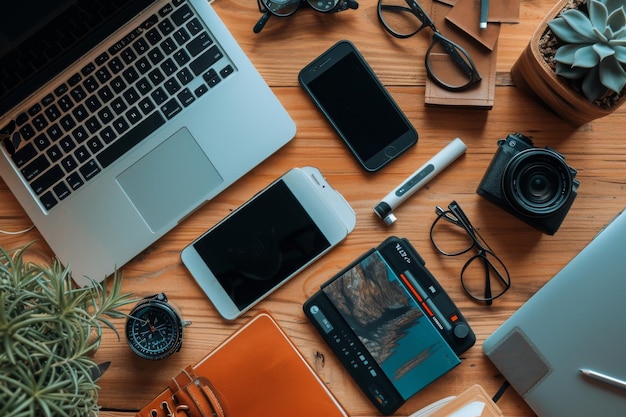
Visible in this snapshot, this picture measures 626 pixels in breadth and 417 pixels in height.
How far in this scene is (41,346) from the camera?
620 millimetres

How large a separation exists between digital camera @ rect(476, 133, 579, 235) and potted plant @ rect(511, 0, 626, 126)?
7 centimetres

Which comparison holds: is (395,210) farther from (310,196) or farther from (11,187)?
(11,187)

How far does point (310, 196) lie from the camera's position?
35.2 inches

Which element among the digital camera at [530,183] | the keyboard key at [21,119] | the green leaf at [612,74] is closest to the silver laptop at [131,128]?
the keyboard key at [21,119]

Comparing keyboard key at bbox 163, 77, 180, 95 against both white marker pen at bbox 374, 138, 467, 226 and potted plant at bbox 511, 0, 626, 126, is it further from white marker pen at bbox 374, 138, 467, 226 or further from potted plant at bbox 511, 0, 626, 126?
potted plant at bbox 511, 0, 626, 126

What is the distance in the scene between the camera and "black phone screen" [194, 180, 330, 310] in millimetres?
894

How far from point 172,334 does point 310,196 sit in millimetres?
263

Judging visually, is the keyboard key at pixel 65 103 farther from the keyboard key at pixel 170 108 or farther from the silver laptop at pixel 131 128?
the keyboard key at pixel 170 108

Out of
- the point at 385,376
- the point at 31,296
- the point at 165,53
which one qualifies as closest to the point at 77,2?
the point at 165,53

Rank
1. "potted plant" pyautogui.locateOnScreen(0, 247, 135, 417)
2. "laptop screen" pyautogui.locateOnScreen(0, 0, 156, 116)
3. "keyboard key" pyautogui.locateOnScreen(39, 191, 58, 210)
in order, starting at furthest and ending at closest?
"keyboard key" pyautogui.locateOnScreen(39, 191, 58, 210)
"laptop screen" pyautogui.locateOnScreen(0, 0, 156, 116)
"potted plant" pyautogui.locateOnScreen(0, 247, 135, 417)

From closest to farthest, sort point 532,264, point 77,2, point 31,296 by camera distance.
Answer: point 31,296, point 77,2, point 532,264

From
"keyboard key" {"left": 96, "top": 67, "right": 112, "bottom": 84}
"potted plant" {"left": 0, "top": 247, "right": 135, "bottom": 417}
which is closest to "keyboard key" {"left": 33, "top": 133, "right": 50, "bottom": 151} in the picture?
"keyboard key" {"left": 96, "top": 67, "right": 112, "bottom": 84}

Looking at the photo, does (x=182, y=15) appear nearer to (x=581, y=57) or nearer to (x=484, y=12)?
(x=484, y=12)

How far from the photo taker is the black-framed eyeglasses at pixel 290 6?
0.90 meters
